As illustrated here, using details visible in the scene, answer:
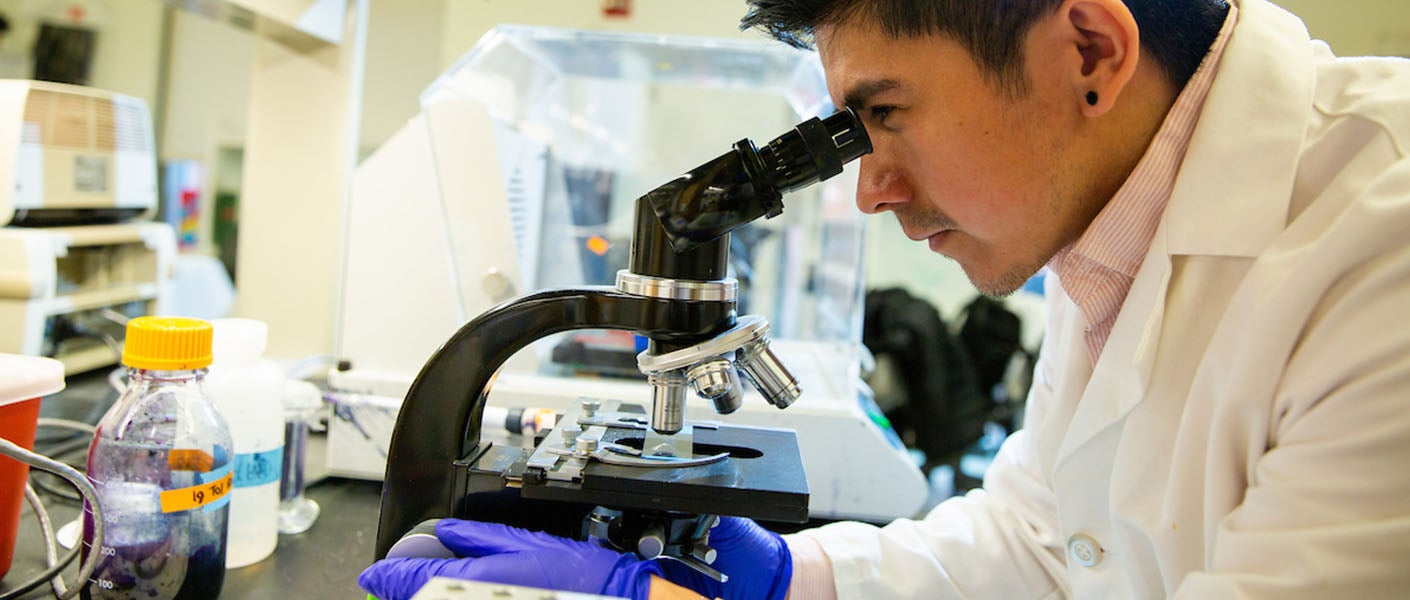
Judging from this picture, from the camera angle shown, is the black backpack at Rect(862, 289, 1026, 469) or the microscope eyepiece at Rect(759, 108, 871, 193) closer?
the microscope eyepiece at Rect(759, 108, 871, 193)

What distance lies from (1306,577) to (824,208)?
65.2 inches

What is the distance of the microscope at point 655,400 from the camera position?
28.6 inches

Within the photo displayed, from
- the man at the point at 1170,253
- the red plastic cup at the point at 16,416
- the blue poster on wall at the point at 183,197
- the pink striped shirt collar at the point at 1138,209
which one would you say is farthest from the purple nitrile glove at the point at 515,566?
the blue poster on wall at the point at 183,197

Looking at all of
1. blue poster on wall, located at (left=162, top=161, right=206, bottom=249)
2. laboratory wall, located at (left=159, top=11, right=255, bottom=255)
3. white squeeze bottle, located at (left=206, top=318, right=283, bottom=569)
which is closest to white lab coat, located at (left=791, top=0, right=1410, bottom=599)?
white squeeze bottle, located at (left=206, top=318, right=283, bottom=569)

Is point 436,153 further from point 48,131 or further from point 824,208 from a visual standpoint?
point 824,208

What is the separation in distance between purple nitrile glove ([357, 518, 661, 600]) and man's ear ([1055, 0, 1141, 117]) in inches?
24.2

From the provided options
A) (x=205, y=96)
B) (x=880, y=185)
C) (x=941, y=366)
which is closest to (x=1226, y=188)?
(x=880, y=185)

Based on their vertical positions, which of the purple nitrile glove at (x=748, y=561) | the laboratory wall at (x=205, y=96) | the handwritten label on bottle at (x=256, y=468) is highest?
the laboratory wall at (x=205, y=96)

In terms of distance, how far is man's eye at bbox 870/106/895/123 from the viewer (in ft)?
2.79

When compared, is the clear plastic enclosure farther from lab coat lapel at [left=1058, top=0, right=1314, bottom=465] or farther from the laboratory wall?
the laboratory wall

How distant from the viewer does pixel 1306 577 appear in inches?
24.2

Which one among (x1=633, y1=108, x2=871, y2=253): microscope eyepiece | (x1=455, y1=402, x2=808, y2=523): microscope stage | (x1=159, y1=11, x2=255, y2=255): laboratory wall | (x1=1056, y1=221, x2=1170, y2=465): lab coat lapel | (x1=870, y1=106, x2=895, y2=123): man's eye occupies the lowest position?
(x1=455, y1=402, x2=808, y2=523): microscope stage

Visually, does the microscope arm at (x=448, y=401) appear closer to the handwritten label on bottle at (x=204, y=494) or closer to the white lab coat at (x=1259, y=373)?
the handwritten label on bottle at (x=204, y=494)

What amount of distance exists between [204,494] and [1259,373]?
993 millimetres
